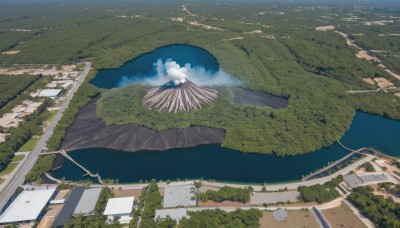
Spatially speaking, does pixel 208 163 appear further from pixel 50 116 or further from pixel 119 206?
pixel 50 116

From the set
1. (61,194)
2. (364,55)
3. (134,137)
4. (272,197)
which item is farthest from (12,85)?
(364,55)

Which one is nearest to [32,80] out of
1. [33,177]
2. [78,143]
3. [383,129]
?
[78,143]

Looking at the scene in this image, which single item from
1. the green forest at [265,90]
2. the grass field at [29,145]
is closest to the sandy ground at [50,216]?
the green forest at [265,90]

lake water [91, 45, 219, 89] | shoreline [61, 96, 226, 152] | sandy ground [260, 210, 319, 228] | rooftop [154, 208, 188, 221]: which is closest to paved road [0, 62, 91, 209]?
shoreline [61, 96, 226, 152]

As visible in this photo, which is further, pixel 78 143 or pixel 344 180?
pixel 78 143

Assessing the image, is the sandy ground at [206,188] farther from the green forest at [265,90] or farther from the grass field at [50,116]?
the grass field at [50,116]

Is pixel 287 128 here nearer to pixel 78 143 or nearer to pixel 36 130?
pixel 78 143
